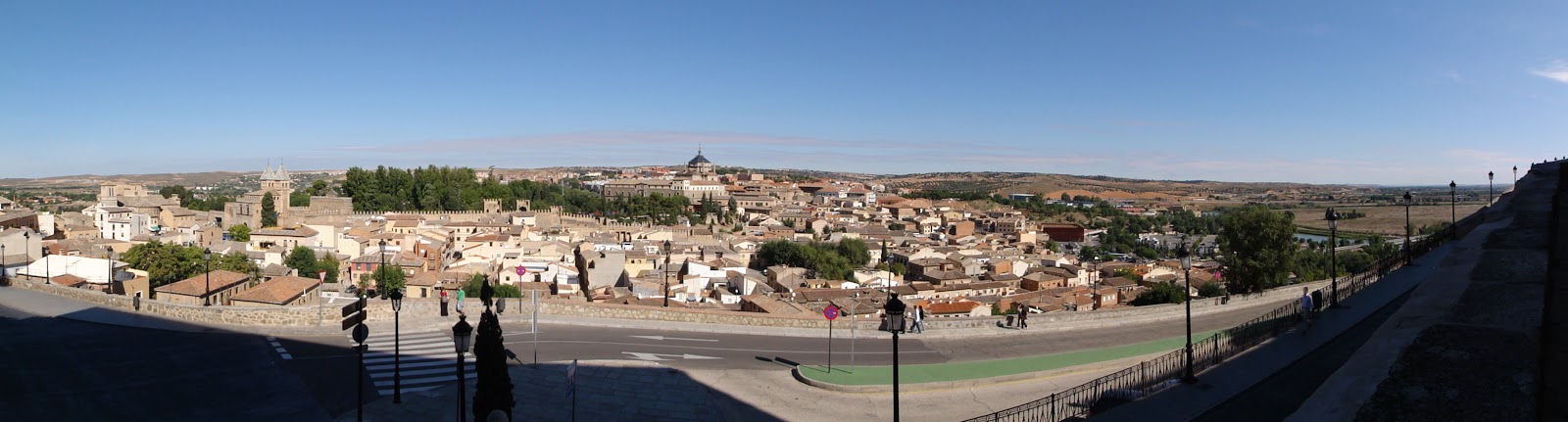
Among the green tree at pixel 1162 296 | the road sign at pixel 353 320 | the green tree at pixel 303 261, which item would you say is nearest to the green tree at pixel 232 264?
the green tree at pixel 303 261

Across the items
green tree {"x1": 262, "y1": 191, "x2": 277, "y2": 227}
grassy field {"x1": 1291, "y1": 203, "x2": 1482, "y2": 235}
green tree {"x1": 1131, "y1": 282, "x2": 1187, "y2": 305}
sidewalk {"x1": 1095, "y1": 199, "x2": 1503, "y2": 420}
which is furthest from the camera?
grassy field {"x1": 1291, "y1": 203, "x2": 1482, "y2": 235}

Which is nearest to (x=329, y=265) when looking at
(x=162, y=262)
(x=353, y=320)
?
(x=162, y=262)

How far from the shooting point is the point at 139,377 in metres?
9.46

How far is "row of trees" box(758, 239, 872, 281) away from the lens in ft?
143

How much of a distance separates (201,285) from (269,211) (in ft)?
140

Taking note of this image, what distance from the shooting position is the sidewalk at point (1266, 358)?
665cm

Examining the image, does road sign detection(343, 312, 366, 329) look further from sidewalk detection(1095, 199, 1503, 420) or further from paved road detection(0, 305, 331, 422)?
sidewalk detection(1095, 199, 1503, 420)

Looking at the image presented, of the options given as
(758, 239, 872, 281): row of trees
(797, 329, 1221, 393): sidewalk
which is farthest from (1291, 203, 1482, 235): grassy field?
(797, 329, 1221, 393): sidewalk

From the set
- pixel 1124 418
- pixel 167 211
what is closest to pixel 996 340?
pixel 1124 418

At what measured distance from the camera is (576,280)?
31562 mm

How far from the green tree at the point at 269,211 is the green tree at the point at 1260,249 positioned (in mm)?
55200

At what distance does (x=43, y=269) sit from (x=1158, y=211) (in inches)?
5033

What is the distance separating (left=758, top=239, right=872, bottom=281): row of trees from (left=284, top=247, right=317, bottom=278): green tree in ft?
73.7

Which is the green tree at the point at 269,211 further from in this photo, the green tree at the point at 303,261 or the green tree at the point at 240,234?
the green tree at the point at 303,261
